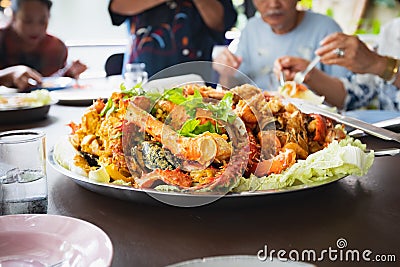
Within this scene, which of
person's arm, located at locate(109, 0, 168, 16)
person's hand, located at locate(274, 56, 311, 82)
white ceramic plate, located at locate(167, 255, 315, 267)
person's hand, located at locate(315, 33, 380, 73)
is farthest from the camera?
person's arm, located at locate(109, 0, 168, 16)

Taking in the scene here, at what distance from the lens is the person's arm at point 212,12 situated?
2.51 metres

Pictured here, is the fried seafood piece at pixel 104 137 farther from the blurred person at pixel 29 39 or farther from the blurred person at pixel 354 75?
the blurred person at pixel 29 39

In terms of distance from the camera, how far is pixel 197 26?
260 centimetres

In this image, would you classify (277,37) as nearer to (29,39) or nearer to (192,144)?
(29,39)

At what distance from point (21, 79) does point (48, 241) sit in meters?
1.38

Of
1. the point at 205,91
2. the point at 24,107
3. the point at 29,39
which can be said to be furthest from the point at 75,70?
the point at 205,91

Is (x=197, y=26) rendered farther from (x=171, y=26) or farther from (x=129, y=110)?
(x=129, y=110)

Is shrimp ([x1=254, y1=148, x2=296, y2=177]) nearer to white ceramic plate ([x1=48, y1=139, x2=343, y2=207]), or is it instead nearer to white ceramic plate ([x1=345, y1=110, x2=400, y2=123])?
white ceramic plate ([x1=48, y1=139, x2=343, y2=207])

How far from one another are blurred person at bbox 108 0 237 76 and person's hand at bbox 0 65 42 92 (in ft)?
2.45

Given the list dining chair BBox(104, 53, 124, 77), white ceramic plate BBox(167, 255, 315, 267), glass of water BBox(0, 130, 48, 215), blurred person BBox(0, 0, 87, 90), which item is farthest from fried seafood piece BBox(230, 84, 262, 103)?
dining chair BBox(104, 53, 124, 77)

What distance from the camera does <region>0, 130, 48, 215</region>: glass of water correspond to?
0.73m

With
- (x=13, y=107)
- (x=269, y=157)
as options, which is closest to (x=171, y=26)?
(x=13, y=107)

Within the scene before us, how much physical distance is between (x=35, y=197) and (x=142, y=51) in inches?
75.2

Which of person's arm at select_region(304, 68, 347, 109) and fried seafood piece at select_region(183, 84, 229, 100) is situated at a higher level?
fried seafood piece at select_region(183, 84, 229, 100)
